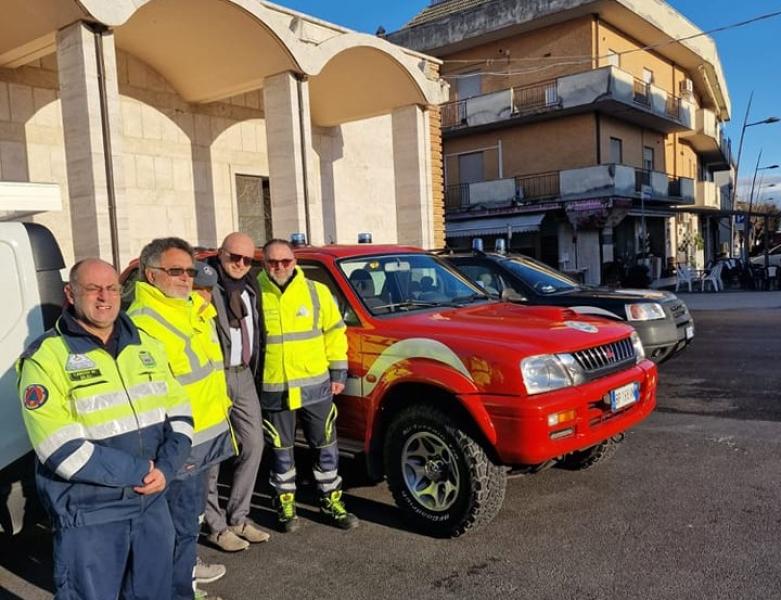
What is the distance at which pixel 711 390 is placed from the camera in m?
7.86

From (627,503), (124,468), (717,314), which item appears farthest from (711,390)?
(717,314)

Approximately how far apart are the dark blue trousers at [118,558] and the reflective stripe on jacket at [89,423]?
48 mm

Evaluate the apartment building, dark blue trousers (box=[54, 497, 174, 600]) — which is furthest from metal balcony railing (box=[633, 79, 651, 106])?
dark blue trousers (box=[54, 497, 174, 600])

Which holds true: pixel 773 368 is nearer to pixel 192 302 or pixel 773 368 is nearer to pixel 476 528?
pixel 476 528

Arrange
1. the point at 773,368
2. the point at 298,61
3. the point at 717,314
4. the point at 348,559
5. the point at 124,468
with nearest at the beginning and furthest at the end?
the point at 124,468
the point at 348,559
the point at 773,368
the point at 298,61
the point at 717,314

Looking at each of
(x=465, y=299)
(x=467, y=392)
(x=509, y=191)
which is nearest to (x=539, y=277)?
(x=465, y=299)

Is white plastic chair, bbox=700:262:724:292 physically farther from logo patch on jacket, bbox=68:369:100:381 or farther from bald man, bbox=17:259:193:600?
logo patch on jacket, bbox=68:369:100:381

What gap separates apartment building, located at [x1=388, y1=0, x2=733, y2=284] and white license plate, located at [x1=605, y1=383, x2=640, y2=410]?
20.5m

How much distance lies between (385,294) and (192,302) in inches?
70.8

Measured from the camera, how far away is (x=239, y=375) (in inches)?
156

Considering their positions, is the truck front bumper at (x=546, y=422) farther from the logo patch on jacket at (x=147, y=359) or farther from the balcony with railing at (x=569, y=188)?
the balcony with railing at (x=569, y=188)

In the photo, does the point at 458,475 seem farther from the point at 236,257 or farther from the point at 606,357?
the point at 236,257

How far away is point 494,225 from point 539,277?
1993 centimetres

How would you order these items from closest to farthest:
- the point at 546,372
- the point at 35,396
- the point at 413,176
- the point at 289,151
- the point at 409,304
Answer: the point at 35,396, the point at 546,372, the point at 409,304, the point at 289,151, the point at 413,176
